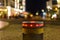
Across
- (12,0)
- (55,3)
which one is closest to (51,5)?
(55,3)

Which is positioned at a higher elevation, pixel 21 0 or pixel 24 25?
pixel 21 0

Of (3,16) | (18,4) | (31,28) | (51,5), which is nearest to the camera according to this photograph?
(31,28)

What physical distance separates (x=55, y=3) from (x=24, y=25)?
10620 millimetres

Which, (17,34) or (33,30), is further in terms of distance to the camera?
(17,34)

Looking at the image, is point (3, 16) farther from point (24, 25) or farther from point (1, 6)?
point (24, 25)

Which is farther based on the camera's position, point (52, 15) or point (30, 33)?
point (52, 15)

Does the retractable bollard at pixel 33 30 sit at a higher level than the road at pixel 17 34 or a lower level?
higher

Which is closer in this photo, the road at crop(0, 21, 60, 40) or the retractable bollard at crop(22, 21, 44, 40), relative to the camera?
the retractable bollard at crop(22, 21, 44, 40)

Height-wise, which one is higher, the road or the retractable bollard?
the retractable bollard

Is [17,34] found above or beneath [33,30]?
beneath

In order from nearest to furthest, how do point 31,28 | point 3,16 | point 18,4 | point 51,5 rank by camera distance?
point 31,28
point 3,16
point 18,4
point 51,5

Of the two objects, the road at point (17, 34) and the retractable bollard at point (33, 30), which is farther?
the road at point (17, 34)

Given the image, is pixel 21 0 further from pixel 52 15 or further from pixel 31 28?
pixel 31 28

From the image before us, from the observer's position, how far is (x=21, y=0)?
11539 millimetres
